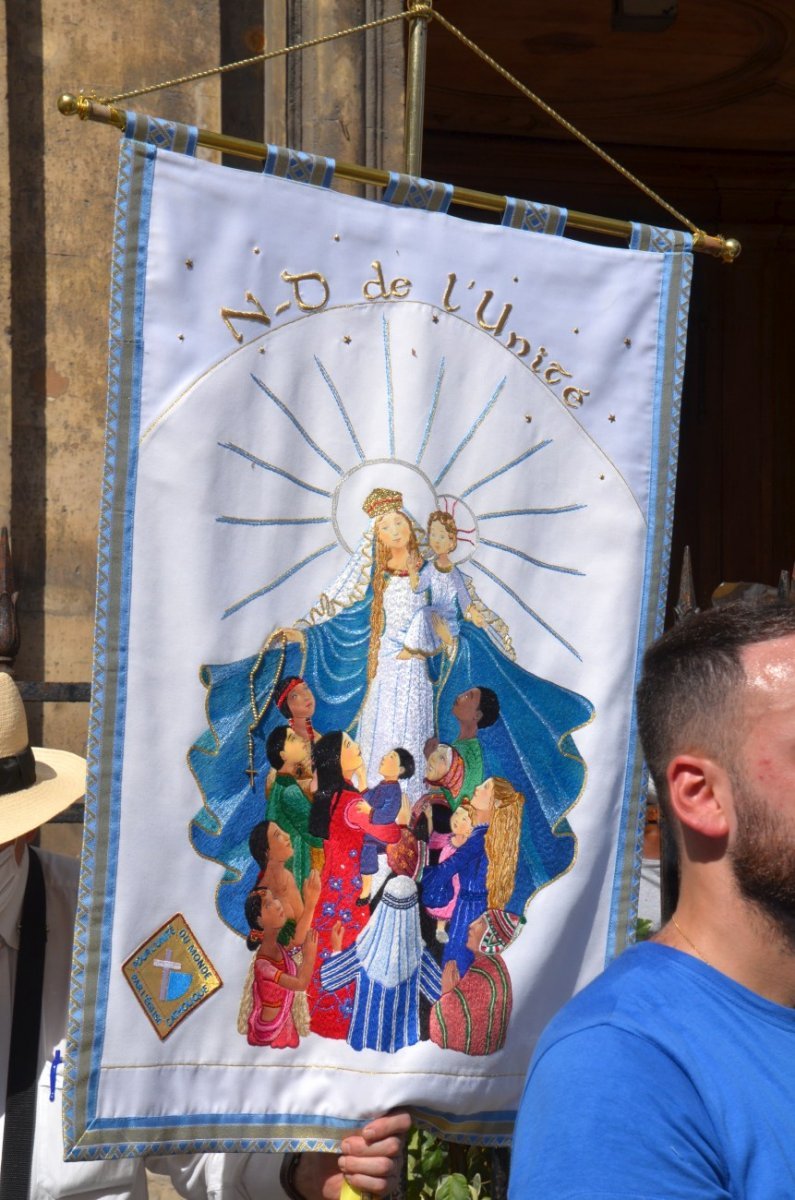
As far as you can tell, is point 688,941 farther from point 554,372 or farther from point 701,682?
point 554,372

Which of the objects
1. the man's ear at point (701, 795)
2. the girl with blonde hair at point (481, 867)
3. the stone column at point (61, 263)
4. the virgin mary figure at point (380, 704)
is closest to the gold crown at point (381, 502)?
the virgin mary figure at point (380, 704)

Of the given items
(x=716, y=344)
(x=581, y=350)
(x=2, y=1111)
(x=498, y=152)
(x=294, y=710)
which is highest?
(x=498, y=152)

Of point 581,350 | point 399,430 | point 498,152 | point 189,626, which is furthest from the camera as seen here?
point 498,152

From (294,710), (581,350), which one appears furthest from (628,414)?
(294,710)

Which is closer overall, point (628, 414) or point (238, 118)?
point (628, 414)

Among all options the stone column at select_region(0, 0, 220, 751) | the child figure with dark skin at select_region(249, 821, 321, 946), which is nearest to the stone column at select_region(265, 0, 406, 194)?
the stone column at select_region(0, 0, 220, 751)

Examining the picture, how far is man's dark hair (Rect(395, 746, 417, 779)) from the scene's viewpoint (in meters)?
2.17

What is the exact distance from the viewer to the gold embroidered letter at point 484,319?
2279 mm

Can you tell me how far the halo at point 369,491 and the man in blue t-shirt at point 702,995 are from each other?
62cm

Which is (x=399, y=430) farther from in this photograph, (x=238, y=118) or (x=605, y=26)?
(x=605, y=26)

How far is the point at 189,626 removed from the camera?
80.5 inches

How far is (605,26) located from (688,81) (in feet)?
2.44

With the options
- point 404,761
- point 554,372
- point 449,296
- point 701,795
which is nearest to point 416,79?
point 449,296

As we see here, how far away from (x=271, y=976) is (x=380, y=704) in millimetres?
422
